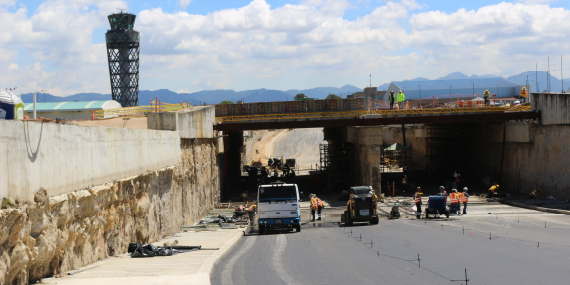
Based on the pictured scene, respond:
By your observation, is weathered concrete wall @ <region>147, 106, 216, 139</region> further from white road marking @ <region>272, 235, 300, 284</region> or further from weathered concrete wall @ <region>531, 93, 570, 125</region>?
weathered concrete wall @ <region>531, 93, 570, 125</region>

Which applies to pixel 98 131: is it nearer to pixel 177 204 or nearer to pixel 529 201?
pixel 177 204

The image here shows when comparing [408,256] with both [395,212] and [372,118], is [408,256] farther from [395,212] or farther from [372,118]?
[372,118]

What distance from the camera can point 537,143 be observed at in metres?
36.7

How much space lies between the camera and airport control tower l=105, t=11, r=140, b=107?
11994 cm

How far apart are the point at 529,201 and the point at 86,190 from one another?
2886 cm

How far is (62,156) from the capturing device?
1258cm

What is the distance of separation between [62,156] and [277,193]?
13781 mm

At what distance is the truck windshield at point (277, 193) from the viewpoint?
25077 mm

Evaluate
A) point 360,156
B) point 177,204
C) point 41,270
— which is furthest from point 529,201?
point 41,270

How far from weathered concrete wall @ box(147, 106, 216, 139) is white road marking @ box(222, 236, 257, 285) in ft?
27.7

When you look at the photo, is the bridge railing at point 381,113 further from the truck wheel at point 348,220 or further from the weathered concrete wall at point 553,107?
the truck wheel at point 348,220

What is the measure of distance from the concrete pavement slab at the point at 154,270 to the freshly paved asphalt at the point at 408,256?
0.49m

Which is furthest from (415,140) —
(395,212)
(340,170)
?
(395,212)

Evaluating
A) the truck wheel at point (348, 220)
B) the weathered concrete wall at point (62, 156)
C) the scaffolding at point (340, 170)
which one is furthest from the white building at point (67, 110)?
the weathered concrete wall at point (62, 156)
